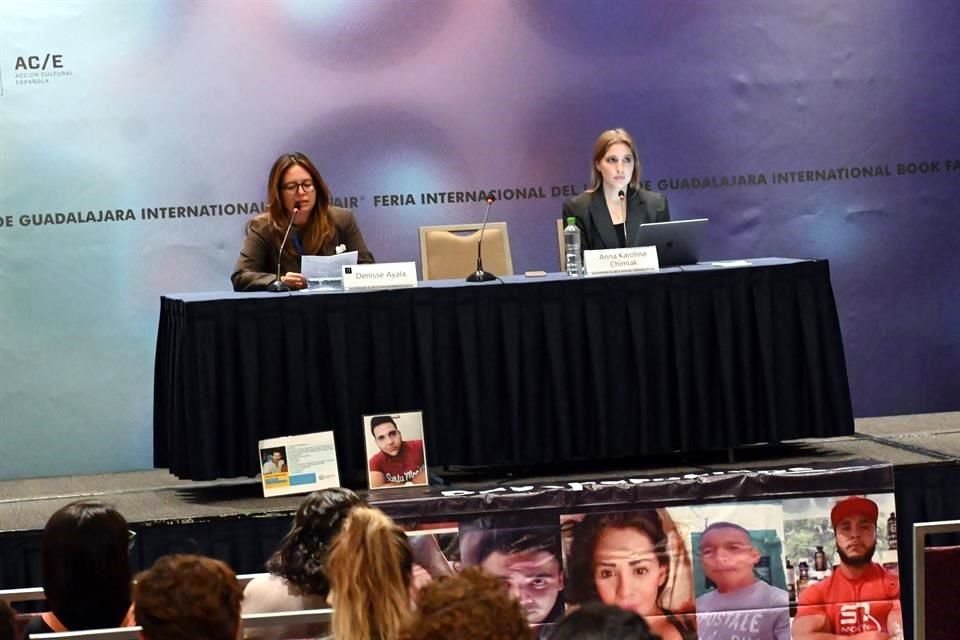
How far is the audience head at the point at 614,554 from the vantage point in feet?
9.30

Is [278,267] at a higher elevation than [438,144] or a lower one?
lower

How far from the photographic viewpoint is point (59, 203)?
6059 mm

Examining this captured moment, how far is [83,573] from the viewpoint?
2600 mm

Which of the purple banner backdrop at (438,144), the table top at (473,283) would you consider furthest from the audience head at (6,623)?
the purple banner backdrop at (438,144)

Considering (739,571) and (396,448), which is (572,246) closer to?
(396,448)

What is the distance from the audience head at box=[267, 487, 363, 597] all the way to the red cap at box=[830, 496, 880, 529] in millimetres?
962

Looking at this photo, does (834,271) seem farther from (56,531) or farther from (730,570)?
(56,531)

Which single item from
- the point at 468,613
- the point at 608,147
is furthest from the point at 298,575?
the point at 608,147

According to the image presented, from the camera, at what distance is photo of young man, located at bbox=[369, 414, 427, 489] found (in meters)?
4.61

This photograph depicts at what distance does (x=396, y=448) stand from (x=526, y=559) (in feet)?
5.84

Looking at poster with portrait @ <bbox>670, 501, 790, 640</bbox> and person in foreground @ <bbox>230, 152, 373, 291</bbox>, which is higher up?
person in foreground @ <bbox>230, 152, 373, 291</bbox>

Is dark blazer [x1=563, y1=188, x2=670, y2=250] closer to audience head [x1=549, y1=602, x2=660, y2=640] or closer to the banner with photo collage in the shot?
the banner with photo collage

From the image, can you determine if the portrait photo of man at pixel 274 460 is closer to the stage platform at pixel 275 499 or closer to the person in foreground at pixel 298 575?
the stage platform at pixel 275 499

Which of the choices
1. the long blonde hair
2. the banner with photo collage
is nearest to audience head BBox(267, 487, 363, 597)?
the banner with photo collage
